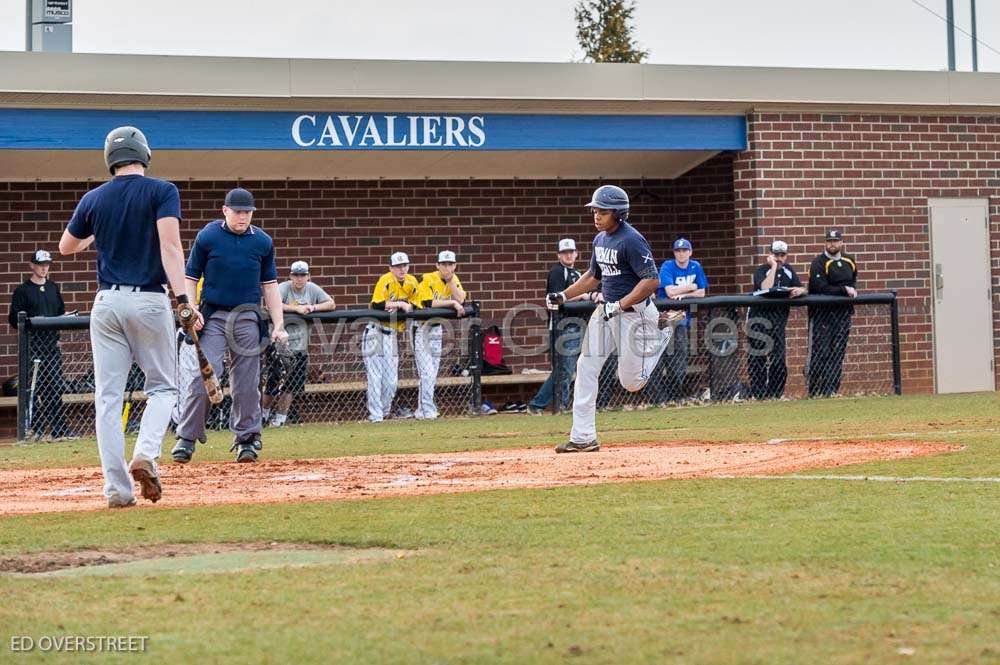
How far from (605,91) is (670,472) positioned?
34.7 ft

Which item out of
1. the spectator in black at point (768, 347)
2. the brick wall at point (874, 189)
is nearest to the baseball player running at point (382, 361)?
the spectator in black at point (768, 347)

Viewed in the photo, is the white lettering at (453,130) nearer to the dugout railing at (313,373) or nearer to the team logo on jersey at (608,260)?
the dugout railing at (313,373)

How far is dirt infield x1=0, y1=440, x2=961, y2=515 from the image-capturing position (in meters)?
8.54

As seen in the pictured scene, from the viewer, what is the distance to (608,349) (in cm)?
1081

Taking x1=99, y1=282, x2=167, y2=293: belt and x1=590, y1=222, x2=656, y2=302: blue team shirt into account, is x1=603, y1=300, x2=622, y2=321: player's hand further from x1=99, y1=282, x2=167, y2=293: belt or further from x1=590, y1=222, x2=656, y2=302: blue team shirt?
x1=99, y1=282, x2=167, y2=293: belt

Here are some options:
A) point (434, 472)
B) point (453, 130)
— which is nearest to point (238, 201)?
point (434, 472)

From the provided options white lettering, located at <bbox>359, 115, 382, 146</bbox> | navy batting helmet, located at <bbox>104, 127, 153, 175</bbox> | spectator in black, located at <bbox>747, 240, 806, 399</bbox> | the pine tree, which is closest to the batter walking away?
navy batting helmet, located at <bbox>104, 127, 153, 175</bbox>

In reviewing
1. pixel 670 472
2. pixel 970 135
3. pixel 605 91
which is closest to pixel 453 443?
pixel 670 472

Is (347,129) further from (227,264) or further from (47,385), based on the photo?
(227,264)

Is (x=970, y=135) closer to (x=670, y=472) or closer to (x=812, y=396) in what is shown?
(x=812, y=396)

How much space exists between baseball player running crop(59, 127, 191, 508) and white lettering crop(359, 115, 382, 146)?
10.3 m

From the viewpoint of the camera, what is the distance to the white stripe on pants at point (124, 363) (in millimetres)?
7785

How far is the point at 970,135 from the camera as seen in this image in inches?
812

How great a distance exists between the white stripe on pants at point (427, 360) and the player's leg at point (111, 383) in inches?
342
